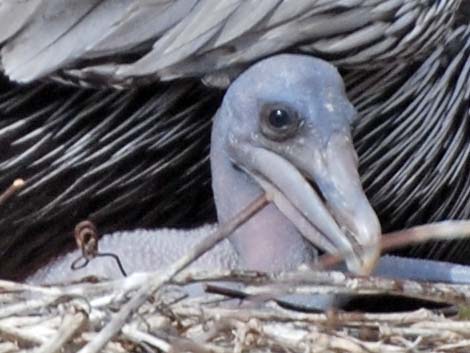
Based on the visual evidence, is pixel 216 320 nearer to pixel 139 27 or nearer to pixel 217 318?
pixel 217 318

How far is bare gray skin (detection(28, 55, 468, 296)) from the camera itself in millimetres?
1800

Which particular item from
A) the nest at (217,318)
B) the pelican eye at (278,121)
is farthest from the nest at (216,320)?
the pelican eye at (278,121)

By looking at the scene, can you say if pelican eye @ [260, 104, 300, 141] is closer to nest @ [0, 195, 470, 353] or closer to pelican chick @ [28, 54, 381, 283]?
pelican chick @ [28, 54, 381, 283]


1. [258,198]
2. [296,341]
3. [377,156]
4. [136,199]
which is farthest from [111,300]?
[377,156]

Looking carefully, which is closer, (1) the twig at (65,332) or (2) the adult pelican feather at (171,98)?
(1) the twig at (65,332)

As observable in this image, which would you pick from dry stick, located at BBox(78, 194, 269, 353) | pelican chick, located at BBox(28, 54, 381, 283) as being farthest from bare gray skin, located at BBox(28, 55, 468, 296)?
dry stick, located at BBox(78, 194, 269, 353)

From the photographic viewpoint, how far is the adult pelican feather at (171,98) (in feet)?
6.11

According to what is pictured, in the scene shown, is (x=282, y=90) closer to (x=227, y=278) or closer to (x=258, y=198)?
(x=258, y=198)

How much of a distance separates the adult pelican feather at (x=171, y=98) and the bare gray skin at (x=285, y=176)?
55mm

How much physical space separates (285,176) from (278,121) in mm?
57

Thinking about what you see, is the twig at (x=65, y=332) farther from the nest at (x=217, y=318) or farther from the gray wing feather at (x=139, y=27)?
the gray wing feather at (x=139, y=27)

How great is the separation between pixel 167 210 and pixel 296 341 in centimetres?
49

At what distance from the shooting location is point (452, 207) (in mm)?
2271

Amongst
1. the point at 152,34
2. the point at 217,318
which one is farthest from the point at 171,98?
the point at 217,318
